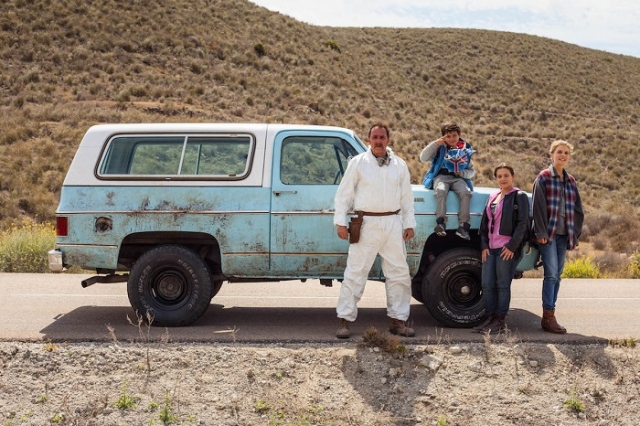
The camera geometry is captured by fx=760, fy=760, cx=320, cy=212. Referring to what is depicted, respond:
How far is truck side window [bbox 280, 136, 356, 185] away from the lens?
27.1ft

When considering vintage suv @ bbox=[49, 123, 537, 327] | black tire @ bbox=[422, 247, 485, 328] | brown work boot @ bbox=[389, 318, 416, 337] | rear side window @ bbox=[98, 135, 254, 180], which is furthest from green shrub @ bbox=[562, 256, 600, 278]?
rear side window @ bbox=[98, 135, 254, 180]

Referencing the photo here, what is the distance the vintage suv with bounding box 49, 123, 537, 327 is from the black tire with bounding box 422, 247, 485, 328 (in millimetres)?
11

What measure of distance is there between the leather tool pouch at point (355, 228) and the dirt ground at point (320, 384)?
935mm

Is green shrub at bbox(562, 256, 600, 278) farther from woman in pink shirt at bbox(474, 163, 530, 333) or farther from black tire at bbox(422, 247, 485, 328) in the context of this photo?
woman in pink shirt at bbox(474, 163, 530, 333)

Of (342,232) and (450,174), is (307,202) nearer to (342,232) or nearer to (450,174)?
(342,232)

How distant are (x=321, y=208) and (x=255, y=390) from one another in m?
2.22

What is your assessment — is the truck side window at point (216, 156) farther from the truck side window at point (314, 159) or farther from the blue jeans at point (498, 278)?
the blue jeans at point (498, 278)

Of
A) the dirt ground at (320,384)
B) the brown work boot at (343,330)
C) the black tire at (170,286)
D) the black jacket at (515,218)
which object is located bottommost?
the dirt ground at (320,384)

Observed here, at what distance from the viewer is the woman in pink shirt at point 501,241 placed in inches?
307

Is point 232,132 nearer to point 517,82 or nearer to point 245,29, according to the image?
point 245,29

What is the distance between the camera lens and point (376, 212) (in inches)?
297

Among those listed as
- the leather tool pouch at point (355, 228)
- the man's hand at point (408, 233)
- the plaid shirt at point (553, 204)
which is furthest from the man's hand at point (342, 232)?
the plaid shirt at point (553, 204)

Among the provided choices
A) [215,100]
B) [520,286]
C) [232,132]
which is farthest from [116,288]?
[215,100]

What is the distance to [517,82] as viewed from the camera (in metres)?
59.4
